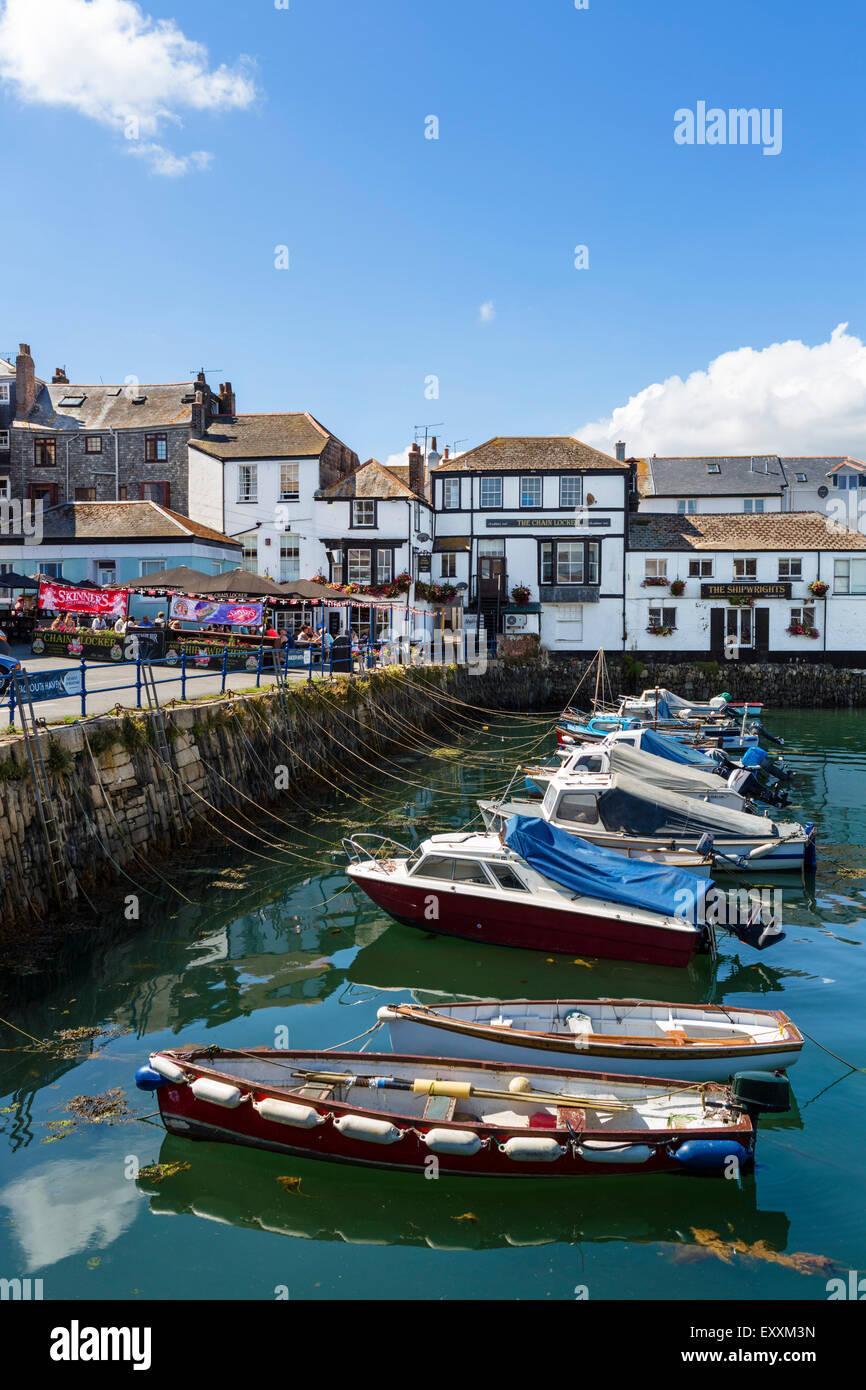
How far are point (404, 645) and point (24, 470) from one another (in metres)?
26.0

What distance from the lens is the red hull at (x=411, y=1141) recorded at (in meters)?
8.43

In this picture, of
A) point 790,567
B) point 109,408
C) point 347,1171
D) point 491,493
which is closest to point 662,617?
point 790,567

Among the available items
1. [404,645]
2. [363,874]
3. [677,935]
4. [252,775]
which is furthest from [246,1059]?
[404,645]

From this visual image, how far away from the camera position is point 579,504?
52.6m

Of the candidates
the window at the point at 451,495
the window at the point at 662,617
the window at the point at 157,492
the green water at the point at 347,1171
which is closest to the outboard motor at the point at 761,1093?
the green water at the point at 347,1171

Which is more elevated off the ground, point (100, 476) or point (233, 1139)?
point (100, 476)

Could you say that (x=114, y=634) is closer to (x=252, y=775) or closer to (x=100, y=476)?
(x=252, y=775)

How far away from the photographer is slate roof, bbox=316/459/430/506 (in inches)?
1943

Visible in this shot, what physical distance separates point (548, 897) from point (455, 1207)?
6.01 metres

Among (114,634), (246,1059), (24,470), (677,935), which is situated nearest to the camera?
(246,1059)

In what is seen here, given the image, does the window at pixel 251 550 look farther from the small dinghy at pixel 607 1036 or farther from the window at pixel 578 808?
the small dinghy at pixel 607 1036
